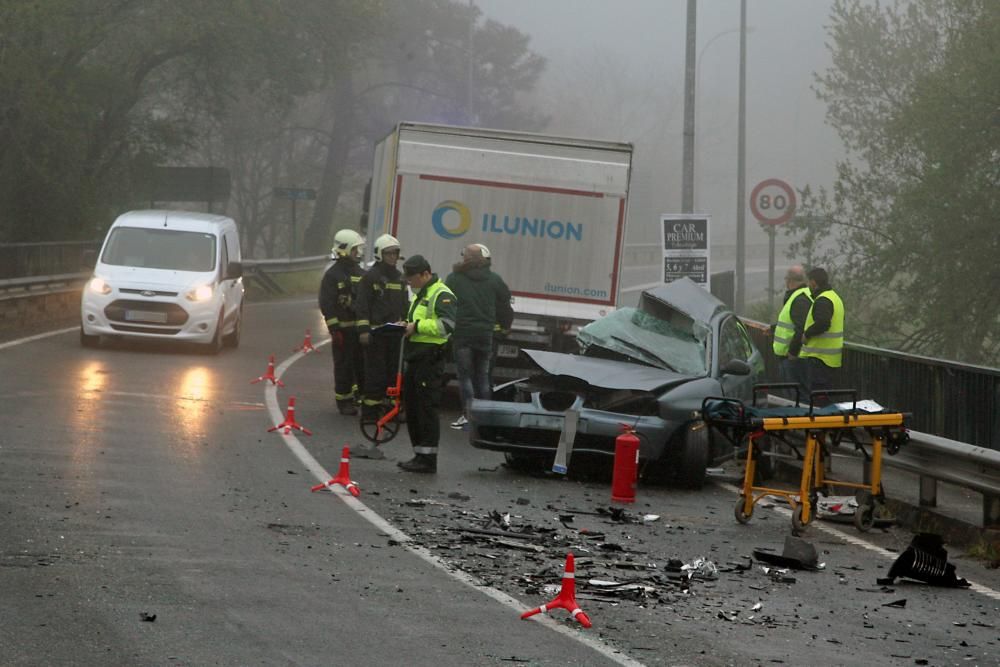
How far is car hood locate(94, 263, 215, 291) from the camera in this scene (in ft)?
75.3

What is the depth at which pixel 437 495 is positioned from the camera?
12367 mm

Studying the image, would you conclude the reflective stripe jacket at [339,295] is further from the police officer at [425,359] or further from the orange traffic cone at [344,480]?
the orange traffic cone at [344,480]

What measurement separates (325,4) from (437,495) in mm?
30422

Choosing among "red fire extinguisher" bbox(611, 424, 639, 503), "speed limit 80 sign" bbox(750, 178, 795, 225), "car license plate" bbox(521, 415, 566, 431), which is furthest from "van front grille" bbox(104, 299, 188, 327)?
"red fire extinguisher" bbox(611, 424, 639, 503)

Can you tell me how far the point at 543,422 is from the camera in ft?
44.4

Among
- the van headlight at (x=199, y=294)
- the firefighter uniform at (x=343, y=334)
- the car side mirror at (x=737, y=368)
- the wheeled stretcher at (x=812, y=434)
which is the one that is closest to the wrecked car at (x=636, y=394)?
the car side mirror at (x=737, y=368)

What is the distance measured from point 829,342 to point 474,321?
3493mm

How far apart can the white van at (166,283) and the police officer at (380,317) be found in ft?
21.6

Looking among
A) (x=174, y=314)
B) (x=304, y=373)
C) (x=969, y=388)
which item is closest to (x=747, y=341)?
(x=969, y=388)

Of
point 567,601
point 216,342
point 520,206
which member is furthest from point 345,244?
point 567,601

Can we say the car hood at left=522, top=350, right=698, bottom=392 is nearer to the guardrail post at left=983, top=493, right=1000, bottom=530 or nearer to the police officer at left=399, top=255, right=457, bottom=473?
the police officer at left=399, top=255, right=457, bottom=473

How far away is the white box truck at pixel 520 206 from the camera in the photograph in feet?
62.0

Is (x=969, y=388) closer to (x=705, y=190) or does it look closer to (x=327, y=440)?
(x=327, y=440)

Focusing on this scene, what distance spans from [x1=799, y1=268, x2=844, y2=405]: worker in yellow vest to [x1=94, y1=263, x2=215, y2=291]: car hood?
9.59 meters
